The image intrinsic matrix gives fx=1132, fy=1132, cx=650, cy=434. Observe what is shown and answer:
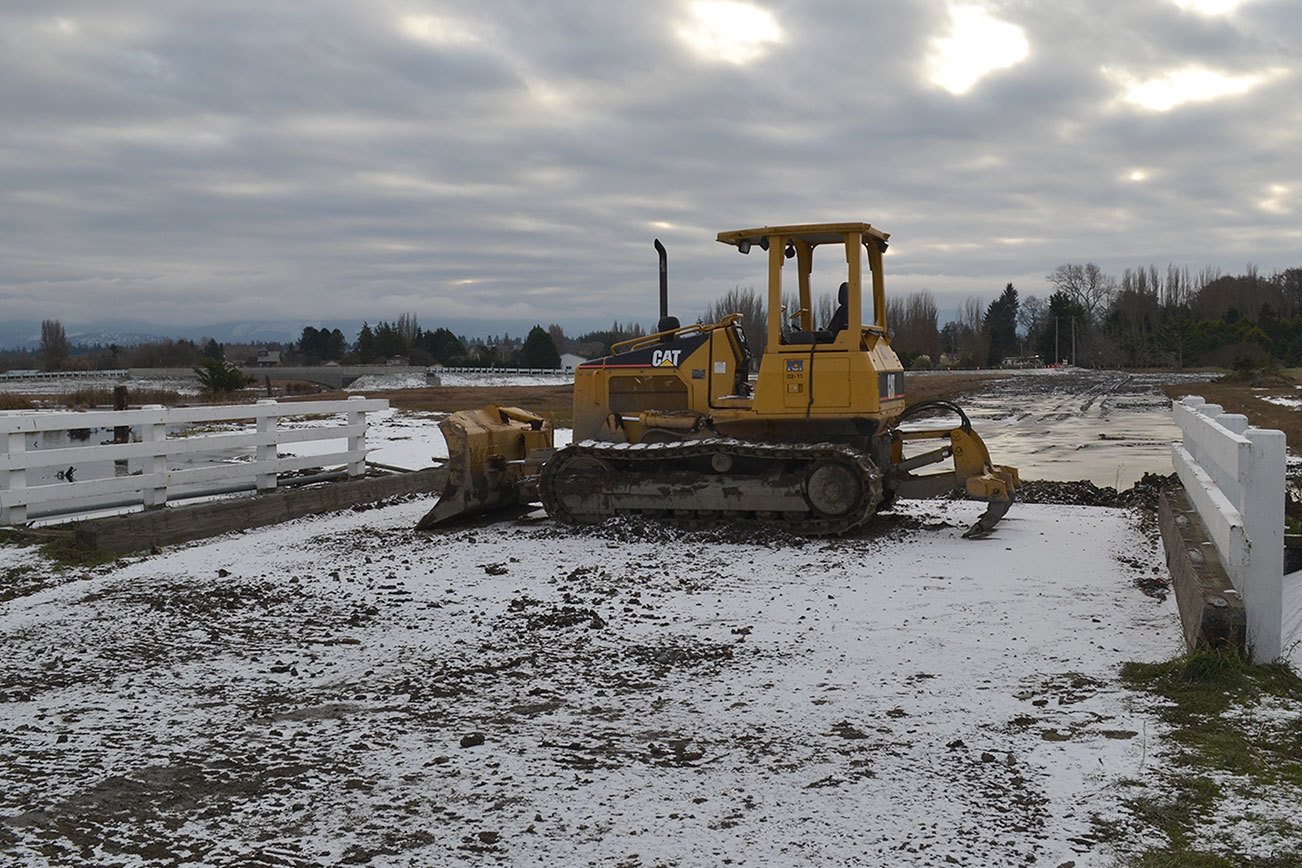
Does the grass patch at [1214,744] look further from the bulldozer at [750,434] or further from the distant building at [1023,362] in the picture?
the distant building at [1023,362]

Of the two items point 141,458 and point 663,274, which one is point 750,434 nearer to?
point 663,274

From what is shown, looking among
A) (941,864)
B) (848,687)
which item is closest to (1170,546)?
(848,687)

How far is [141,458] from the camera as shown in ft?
38.6

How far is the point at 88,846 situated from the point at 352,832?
93 centimetres

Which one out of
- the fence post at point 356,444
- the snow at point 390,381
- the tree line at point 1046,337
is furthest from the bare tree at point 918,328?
the fence post at point 356,444

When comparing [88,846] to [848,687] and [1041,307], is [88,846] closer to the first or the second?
[848,687]

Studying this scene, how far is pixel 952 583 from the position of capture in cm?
859

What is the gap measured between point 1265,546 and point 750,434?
19.8ft

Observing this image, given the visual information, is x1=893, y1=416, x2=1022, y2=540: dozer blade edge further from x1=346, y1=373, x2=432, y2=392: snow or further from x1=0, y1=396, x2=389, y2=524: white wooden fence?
x1=346, y1=373, x2=432, y2=392: snow

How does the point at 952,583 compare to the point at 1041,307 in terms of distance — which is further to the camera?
the point at 1041,307

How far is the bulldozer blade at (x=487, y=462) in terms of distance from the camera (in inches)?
462

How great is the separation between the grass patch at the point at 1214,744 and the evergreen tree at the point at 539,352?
319ft

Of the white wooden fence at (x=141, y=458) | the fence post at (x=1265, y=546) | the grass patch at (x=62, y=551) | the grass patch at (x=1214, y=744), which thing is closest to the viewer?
the grass patch at (x=1214, y=744)

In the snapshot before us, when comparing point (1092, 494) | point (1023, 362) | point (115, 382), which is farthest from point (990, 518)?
point (1023, 362)
